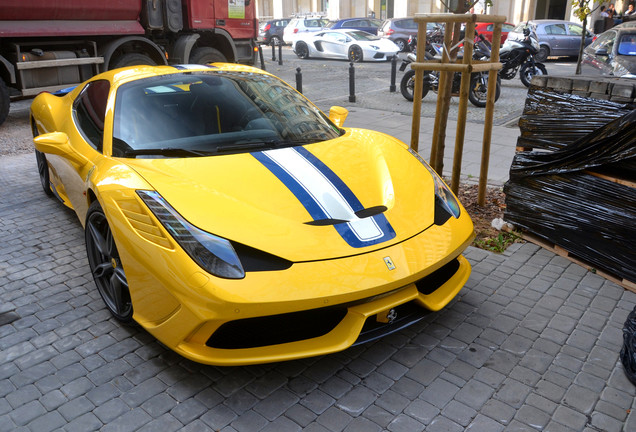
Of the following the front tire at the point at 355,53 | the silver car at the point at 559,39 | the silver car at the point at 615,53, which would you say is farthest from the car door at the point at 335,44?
the silver car at the point at 615,53

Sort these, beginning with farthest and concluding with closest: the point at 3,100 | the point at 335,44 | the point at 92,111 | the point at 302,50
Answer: the point at 302,50
the point at 335,44
the point at 3,100
the point at 92,111

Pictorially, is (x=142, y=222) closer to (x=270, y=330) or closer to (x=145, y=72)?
(x=270, y=330)

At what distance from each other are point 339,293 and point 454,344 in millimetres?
947

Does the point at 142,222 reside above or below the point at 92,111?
→ below

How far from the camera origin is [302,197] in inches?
115

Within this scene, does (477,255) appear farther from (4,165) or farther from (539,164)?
(4,165)

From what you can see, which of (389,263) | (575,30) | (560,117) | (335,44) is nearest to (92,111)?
(389,263)

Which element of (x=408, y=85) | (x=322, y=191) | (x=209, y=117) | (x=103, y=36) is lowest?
(x=408, y=85)

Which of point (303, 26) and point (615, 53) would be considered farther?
point (303, 26)

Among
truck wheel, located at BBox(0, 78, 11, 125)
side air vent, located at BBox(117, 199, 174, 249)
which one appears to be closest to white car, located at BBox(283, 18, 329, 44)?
truck wheel, located at BBox(0, 78, 11, 125)

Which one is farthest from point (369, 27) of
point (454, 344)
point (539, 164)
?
point (454, 344)

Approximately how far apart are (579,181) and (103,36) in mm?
9314

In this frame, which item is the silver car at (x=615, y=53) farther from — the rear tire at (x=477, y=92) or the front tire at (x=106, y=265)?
the front tire at (x=106, y=265)

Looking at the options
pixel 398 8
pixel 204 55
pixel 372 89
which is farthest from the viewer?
pixel 398 8
